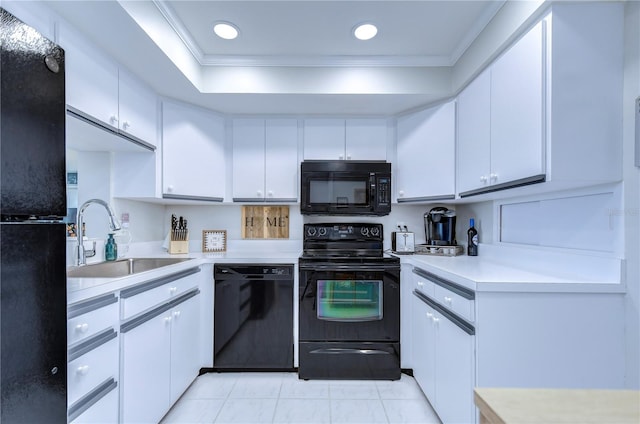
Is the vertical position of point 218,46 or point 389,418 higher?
point 218,46

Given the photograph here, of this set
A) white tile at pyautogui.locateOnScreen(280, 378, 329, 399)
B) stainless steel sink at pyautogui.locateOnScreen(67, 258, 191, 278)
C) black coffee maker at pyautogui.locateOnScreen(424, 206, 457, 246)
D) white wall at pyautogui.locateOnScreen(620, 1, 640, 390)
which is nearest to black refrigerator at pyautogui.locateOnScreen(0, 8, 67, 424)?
stainless steel sink at pyautogui.locateOnScreen(67, 258, 191, 278)

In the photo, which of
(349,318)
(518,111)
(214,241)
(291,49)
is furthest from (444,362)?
(291,49)

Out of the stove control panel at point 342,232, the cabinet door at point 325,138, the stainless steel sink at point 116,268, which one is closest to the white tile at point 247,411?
the stainless steel sink at point 116,268

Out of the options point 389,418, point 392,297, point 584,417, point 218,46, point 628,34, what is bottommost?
point 389,418

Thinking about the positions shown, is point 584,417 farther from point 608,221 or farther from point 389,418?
point 389,418

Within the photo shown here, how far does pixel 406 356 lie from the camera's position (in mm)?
2246

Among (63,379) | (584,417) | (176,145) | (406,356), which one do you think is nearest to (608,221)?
(584,417)

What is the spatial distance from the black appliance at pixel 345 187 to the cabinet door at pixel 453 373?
3.51ft

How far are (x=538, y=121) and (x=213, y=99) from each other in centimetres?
211

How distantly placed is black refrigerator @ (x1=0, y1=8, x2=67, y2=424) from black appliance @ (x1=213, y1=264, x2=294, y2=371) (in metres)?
1.31

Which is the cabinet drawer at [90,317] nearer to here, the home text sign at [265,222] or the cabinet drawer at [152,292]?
the cabinet drawer at [152,292]

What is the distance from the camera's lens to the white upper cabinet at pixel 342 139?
101 inches

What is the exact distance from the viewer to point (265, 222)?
2826 mm

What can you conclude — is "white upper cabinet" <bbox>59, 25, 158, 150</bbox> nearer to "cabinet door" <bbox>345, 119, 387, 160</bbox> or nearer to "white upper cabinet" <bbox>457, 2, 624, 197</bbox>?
"cabinet door" <bbox>345, 119, 387, 160</bbox>
